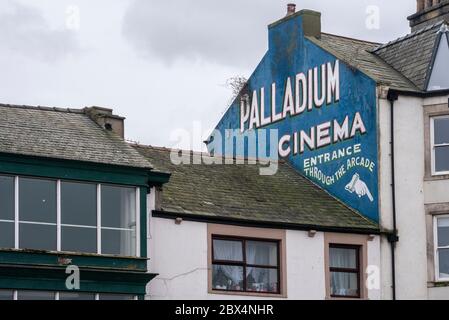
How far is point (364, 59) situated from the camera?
41438mm

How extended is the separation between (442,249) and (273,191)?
527 centimetres

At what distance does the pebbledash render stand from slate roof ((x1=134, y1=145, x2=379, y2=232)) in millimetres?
72

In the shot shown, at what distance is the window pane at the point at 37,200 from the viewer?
3198 centimetres

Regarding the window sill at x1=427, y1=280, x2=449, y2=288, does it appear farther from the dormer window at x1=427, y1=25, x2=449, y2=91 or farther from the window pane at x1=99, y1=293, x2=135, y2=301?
the window pane at x1=99, y1=293, x2=135, y2=301

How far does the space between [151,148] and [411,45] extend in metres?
8.92

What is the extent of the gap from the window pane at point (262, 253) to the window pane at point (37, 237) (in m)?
6.36

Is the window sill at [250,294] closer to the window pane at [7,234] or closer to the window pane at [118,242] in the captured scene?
the window pane at [118,242]

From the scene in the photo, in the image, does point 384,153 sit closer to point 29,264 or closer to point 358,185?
point 358,185

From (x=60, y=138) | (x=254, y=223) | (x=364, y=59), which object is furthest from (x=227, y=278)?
(x=364, y=59)

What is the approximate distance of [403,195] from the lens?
38406 millimetres

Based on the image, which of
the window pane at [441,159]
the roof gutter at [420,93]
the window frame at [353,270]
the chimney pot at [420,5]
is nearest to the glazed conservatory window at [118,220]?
the window frame at [353,270]

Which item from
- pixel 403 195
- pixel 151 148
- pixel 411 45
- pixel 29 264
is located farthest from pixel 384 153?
pixel 29 264

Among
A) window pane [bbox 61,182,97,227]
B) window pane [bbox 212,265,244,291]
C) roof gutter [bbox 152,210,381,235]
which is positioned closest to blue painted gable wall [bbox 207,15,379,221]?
roof gutter [bbox 152,210,381,235]
